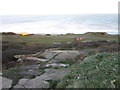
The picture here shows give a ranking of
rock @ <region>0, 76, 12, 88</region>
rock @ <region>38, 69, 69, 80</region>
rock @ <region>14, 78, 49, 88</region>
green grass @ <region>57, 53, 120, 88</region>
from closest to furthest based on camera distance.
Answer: green grass @ <region>57, 53, 120, 88</region>, rock @ <region>14, 78, 49, 88</region>, rock @ <region>0, 76, 12, 88</region>, rock @ <region>38, 69, 69, 80</region>

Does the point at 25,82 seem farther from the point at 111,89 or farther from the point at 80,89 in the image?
the point at 111,89

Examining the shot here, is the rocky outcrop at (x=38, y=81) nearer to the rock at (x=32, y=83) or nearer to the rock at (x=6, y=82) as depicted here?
the rock at (x=32, y=83)

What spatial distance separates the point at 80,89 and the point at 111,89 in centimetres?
84

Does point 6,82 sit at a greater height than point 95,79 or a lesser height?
lesser

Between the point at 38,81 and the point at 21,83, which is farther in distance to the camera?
the point at 38,81

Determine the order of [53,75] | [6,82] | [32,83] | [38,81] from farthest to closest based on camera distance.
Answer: [53,75] < [6,82] < [38,81] < [32,83]

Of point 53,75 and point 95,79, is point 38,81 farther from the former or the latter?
point 95,79

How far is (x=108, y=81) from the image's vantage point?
781 centimetres

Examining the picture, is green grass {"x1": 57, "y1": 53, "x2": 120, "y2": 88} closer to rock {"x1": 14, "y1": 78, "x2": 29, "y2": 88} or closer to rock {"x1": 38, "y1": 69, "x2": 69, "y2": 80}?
rock {"x1": 38, "y1": 69, "x2": 69, "y2": 80}

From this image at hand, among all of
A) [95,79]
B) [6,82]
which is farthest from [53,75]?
[95,79]

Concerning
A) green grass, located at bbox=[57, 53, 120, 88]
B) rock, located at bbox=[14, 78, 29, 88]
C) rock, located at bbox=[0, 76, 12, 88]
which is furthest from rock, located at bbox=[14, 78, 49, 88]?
green grass, located at bbox=[57, 53, 120, 88]

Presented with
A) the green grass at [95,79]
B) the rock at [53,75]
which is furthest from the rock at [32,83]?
the green grass at [95,79]

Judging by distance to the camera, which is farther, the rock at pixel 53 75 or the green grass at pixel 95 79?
the rock at pixel 53 75

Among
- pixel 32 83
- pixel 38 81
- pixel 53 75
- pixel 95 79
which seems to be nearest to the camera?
pixel 95 79
